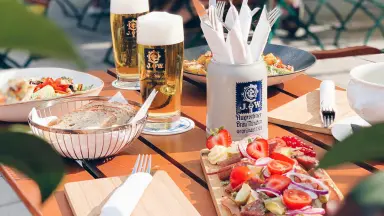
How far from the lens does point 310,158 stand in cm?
104

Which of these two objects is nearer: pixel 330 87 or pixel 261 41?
pixel 261 41

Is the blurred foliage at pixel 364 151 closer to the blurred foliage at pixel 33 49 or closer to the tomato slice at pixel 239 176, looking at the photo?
the blurred foliage at pixel 33 49

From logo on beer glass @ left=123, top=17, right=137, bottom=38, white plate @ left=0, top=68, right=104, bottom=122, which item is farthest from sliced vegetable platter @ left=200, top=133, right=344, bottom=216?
logo on beer glass @ left=123, top=17, right=137, bottom=38

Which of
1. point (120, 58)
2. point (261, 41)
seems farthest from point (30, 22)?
point (120, 58)

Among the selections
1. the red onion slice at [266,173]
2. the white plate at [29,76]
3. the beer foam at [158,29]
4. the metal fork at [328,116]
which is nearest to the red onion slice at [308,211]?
the red onion slice at [266,173]

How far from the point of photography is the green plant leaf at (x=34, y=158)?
135 millimetres

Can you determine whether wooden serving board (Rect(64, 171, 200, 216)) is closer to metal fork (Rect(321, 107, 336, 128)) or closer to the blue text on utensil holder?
the blue text on utensil holder

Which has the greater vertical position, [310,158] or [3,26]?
[3,26]

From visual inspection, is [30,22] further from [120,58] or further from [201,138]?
[120,58]

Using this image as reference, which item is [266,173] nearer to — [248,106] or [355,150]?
[248,106]

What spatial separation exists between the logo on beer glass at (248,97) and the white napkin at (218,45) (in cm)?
6

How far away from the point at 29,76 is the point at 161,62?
19.7 inches

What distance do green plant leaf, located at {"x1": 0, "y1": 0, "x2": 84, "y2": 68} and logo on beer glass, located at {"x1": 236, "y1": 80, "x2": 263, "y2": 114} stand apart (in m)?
1.03

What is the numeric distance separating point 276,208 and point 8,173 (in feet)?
1.75
